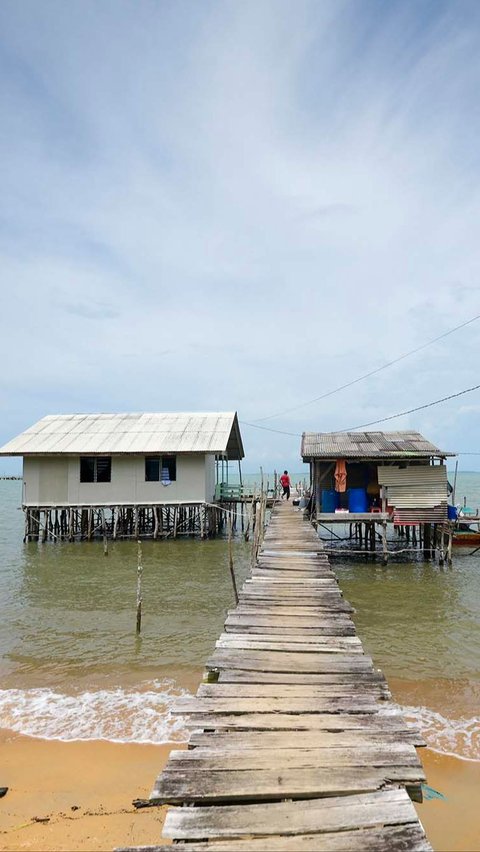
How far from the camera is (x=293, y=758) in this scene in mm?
4191

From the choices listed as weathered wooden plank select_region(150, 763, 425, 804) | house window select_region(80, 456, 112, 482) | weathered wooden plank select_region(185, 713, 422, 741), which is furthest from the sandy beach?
house window select_region(80, 456, 112, 482)

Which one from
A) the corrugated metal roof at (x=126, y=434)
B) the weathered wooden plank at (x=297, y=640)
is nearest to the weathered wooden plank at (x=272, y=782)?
the weathered wooden plank at (x=297, y=640)

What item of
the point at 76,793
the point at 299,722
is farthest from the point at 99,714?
the point at 299,722

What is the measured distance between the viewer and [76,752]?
7.48 m

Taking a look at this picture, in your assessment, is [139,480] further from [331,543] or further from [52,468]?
[331,543]

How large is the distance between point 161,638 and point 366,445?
12020 millimetres

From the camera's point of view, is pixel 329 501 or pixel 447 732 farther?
pixel 329 501

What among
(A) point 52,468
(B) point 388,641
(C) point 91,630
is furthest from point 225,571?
(A) point 52,468

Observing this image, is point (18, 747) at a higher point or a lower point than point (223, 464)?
lower

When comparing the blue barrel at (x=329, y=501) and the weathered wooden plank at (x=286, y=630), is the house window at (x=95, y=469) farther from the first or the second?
the weathered wooden plank at (x=286, y=630)

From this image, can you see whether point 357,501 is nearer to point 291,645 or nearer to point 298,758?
point 291,645

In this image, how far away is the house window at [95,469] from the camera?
2666cm

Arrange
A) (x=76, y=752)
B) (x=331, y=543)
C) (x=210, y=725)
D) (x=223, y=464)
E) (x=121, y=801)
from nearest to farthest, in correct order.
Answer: (x=210, y=725), (x=121, y=801), (x=76, y=752), (x=331, y=543), (x=223, y=464)

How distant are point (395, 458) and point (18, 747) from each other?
51.0 ft
